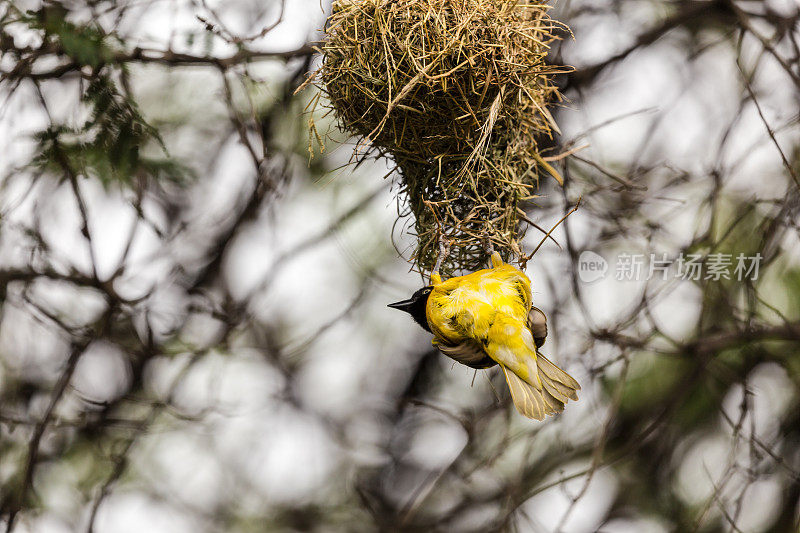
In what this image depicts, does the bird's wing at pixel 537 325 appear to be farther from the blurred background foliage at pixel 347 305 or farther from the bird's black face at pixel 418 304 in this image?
the blurred background foliage at pixel 347 305

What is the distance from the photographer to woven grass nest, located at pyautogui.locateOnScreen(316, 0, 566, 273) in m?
0.92

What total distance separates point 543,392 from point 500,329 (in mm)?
122

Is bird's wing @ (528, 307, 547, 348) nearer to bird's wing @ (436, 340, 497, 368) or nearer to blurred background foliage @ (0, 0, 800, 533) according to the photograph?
bird's wing @ (436, 340, 497, 368)

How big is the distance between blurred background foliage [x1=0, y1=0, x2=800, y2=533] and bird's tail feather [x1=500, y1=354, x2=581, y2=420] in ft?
2.48

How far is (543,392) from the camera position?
925 mm

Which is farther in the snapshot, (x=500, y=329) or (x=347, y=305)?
(x=347, y=305)

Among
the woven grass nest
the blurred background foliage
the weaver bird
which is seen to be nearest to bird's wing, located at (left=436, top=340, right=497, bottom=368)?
the weaver bird

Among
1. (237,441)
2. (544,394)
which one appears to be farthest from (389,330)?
(544,394)

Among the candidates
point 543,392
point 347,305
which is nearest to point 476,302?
point 543,392

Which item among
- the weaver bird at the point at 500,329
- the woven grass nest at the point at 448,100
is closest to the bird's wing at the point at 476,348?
the weaver bird at the point at 500,329

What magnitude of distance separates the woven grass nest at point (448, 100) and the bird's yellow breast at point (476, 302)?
72 mm

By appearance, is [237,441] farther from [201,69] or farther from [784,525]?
[784,525]

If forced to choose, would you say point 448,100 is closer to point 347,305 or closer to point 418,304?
point 418,304

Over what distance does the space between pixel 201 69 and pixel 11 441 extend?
3.81 feet
